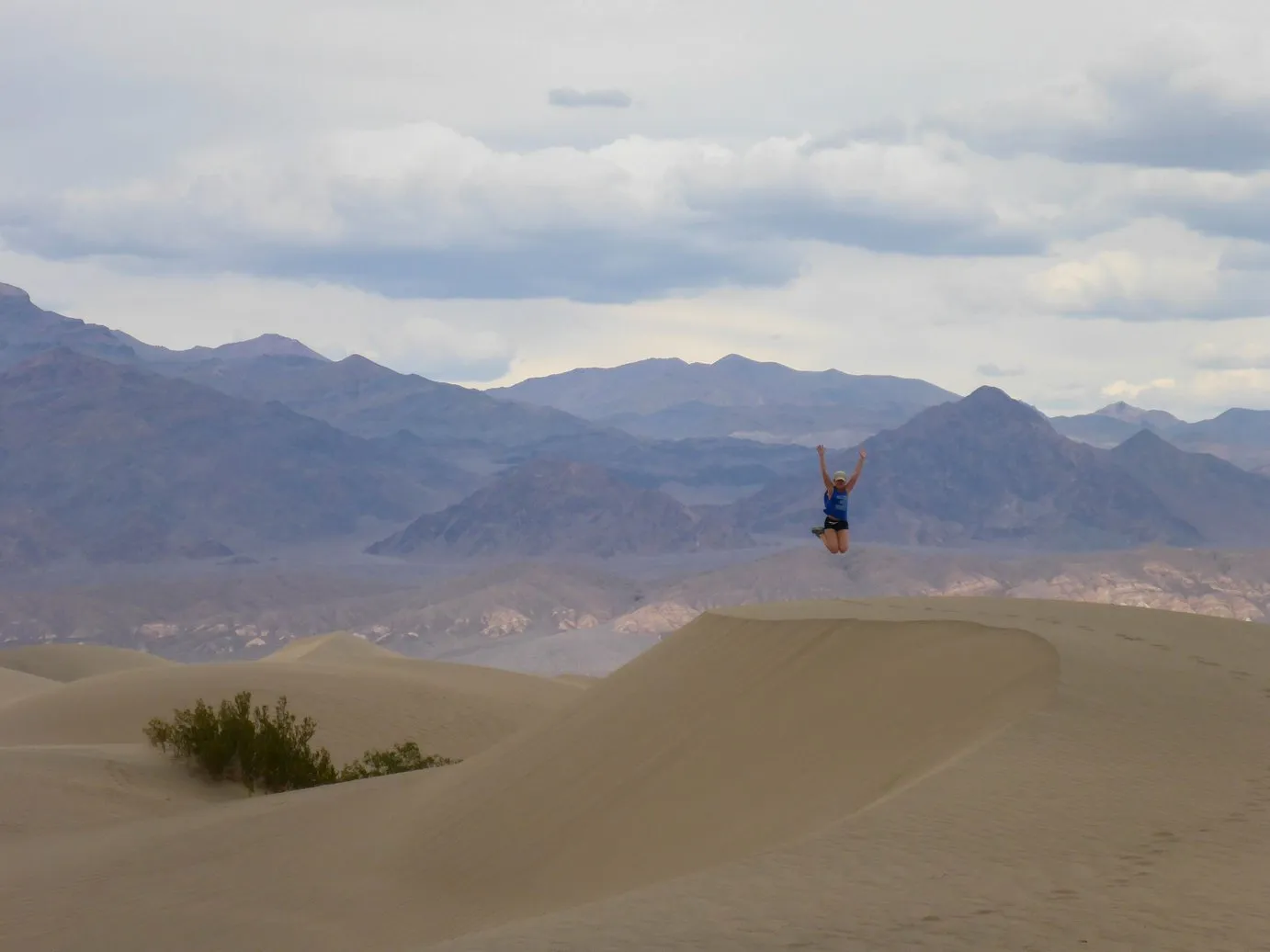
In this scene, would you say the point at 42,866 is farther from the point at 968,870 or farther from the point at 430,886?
the point at 968,870

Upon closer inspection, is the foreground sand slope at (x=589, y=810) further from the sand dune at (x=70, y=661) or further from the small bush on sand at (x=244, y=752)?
the sand dune at (x=70, y=661)

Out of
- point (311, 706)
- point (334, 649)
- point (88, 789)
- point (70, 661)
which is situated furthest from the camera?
point (70, 661)

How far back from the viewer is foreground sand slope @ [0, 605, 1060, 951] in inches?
617

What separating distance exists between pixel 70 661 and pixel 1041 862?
76440mm

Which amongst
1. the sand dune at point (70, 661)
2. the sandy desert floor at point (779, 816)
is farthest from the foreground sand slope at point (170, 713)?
the sand dune at point (70, 661)

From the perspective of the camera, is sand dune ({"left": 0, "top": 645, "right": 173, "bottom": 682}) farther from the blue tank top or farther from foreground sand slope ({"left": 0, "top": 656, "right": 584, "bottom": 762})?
the blue tank top

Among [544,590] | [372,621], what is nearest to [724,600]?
[544,590]

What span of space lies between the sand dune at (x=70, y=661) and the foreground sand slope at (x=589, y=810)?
58.9 meters

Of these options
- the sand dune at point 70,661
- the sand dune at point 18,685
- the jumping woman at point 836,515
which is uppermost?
the jumping woman at point 836,515

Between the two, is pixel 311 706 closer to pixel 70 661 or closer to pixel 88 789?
pixel 88 789

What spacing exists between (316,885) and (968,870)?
969 centimetres

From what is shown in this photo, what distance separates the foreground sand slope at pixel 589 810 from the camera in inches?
617

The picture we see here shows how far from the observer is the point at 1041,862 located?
11.3 m

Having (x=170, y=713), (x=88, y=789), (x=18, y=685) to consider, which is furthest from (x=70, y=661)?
(x=88, y=789)
